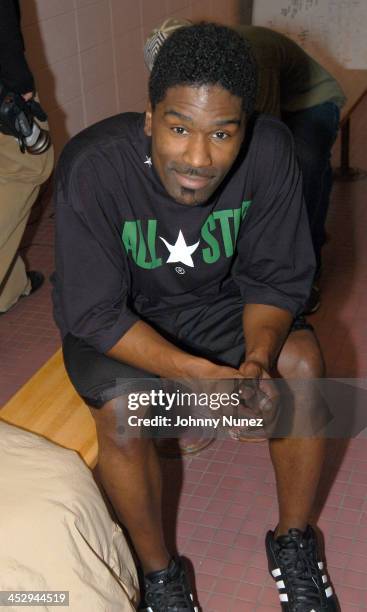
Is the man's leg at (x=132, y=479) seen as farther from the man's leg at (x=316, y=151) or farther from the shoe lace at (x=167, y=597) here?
the man's leg at (x=316, y=151)

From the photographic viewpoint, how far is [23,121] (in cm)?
255

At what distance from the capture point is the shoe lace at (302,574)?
163 cm

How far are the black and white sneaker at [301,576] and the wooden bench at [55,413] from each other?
455 mm

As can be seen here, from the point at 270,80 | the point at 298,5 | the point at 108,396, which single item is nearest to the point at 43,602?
the point at 108,396

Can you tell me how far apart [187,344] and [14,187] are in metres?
1.13

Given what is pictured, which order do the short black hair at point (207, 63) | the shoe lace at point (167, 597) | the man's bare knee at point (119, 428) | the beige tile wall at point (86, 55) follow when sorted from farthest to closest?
the beige tile wall at point (86, 55) → the shoe lace at point (167, 597) → the man's bare knee at point (119, 428) → the short black hair at point (207, 63)

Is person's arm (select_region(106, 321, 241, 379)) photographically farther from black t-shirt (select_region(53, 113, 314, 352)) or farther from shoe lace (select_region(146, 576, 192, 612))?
shoe lace (select_region(146, 576, 192, 612))

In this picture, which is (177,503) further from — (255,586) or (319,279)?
(319,279)

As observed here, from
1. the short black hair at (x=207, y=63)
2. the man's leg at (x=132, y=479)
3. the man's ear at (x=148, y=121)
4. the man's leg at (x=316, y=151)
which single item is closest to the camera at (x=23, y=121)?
the man's leg at (x=316, y=151)

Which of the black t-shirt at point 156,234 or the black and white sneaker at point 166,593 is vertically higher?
the black t-shirt at point 156,234

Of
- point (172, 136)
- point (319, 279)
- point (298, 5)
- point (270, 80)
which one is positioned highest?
point (172, 136)

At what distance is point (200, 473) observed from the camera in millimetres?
2098

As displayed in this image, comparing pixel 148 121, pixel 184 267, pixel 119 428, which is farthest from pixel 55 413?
pixel 148 121

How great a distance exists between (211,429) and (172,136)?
0.96 meters
